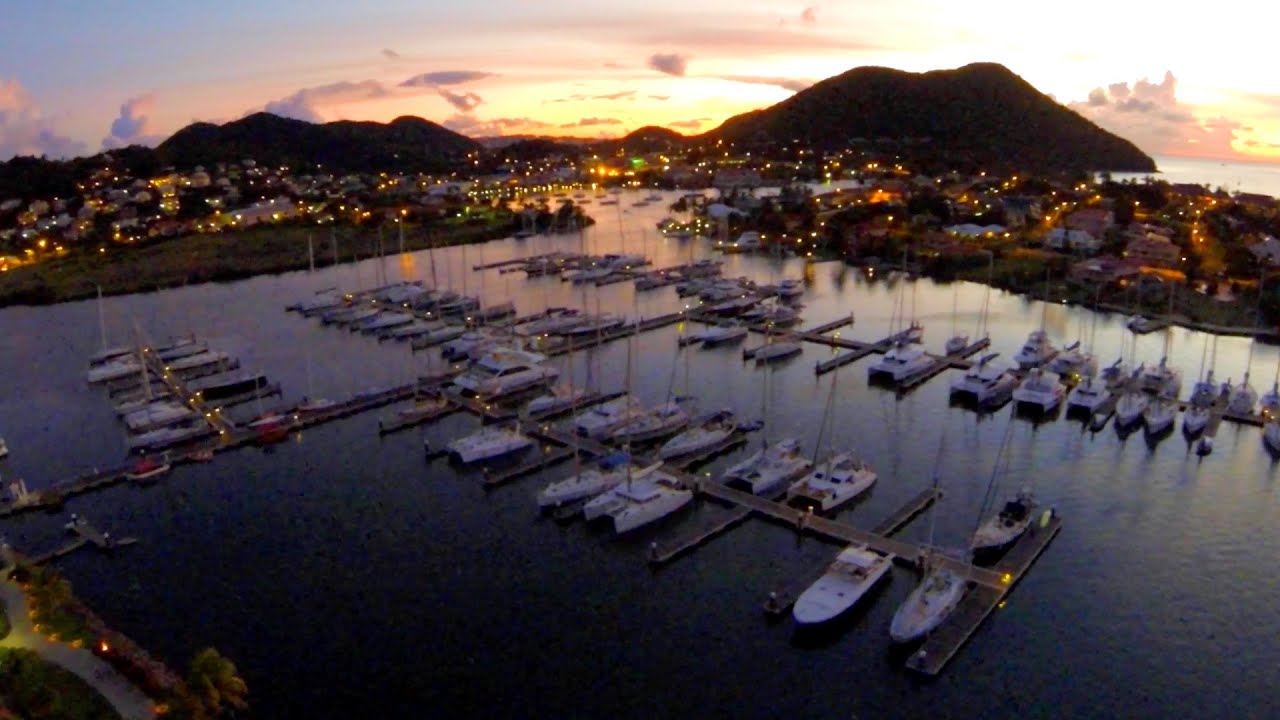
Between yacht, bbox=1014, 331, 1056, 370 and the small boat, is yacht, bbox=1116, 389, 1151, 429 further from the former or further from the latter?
the small boat

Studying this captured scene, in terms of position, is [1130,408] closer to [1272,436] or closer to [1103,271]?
[1272,436]

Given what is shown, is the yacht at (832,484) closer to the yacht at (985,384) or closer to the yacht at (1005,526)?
the yacht at (1005,526)

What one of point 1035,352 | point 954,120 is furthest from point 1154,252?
point 954,120

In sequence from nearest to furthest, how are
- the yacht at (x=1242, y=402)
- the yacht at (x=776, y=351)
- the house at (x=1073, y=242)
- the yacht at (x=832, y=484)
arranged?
the yacht at (x=832, y=484) < the yacht at (x=1242, y=402) < the yacht at (x=776, y=351) < the house at (x=1073, y=242)

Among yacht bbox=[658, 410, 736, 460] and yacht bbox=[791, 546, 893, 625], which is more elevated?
yacht bbox=[658, 410, 736, 460]

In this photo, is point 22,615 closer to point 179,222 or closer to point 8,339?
point 8,339

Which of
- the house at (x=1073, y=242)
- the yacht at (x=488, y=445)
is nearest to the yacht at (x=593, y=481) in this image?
the yacht at (x=488, y=445)

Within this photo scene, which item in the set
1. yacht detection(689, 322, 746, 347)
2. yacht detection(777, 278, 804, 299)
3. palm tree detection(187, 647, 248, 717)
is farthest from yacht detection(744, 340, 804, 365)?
palm tree detection(187, 647, 248, 717)
